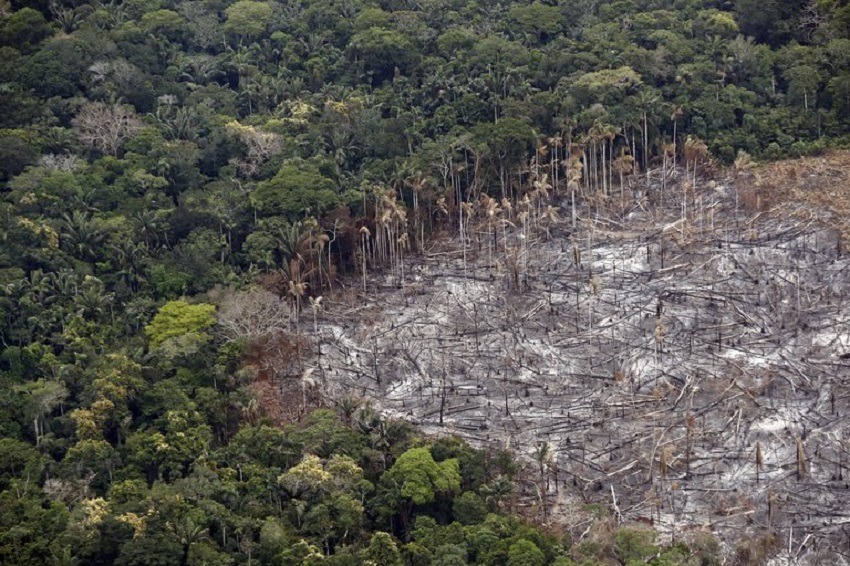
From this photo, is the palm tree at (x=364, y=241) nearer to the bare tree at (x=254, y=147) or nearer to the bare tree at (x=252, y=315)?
the bare tree at (x=252, y=315)

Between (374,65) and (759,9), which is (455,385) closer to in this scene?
(374,65)

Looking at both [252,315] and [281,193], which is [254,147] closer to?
[281,193]

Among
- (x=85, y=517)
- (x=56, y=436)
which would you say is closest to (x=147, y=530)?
(x=85, y=517)

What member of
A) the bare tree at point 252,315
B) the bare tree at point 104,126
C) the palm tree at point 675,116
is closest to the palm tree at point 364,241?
the bare tree at point 252,315

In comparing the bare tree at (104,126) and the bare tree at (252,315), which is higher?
the bare tree at (104,126)

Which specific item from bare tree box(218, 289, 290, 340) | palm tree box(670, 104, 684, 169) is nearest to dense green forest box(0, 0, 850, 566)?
bare tree box(218, 289, 290, 340)

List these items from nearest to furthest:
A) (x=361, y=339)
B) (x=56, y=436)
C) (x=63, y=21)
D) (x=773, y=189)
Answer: (x=56, y=436)
(x=361, y=339)
(x=773, y=189)
(x=63, y=21)

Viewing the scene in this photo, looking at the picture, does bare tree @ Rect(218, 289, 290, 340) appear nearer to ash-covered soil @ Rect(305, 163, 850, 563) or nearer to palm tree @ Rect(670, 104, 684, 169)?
ash-covered soil @ Rect(305, 163, 850, 563)
